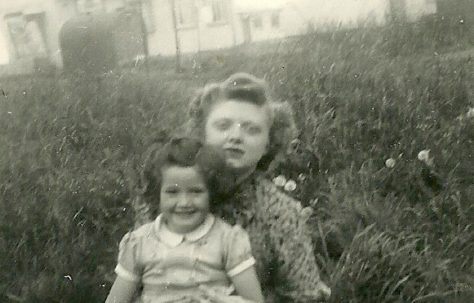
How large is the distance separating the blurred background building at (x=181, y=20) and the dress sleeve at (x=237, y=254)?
0.56 meters

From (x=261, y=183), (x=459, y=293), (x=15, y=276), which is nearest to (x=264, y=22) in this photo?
(x=261, y=183)

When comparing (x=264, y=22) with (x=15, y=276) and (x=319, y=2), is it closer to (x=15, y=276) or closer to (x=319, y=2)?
(x=319, y=2)

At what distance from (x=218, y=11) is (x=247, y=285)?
792mm

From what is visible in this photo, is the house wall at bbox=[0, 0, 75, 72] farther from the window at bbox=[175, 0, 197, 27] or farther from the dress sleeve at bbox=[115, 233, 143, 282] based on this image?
the dress sleeve at bbox=[115, 233, 143, 282]

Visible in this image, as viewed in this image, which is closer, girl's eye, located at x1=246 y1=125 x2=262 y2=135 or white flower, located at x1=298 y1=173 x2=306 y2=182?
girl's eye, located at x1=246 y1=125 x2=262 y2=135

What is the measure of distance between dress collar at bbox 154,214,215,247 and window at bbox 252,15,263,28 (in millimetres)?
577

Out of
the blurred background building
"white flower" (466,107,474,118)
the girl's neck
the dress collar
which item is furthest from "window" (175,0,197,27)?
"white flower" (466,107,474,118)

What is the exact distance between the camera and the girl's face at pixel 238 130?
5.00 ft

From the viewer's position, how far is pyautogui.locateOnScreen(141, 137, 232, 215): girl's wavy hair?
1.39 metres

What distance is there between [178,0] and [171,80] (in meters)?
0.24

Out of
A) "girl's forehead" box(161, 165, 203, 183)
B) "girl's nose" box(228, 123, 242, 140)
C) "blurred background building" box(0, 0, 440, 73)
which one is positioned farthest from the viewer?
"blurred background building" box(0, 0, 440, 73)

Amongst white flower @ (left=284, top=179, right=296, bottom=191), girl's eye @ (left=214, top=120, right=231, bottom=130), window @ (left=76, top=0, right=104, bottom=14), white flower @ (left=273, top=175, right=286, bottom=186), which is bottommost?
white flower @ (left=284, top=179, right=296, bottom=191)

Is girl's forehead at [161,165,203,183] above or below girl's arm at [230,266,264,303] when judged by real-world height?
above

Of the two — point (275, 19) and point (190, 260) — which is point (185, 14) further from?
point (190, 260)
